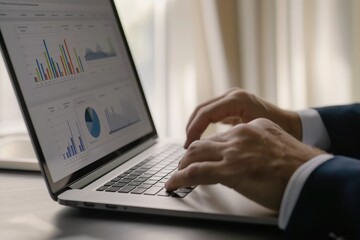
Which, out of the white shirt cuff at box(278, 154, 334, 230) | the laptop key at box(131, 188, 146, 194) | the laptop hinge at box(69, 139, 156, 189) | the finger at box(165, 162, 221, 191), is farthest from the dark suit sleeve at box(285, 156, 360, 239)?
the laptop hinge at box(69, 139, 156, 189)

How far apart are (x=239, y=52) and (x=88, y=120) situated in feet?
2.54

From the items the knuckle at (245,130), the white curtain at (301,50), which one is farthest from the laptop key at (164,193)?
the white curtain at (301,50)

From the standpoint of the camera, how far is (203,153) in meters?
0.62

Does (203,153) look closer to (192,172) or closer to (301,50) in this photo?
(192,172)

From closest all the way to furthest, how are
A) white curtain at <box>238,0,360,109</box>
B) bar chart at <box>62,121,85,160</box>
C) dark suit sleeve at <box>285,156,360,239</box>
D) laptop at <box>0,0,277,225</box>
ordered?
dark suit sleeve at <box>285,156,360,239</box> → laptop at <box>0,0,277,225</box> → bar chart at <box>62,121,85,160</box> → white curtain at <box>238,0,360,109</box>

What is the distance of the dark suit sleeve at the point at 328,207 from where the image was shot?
0.51 m

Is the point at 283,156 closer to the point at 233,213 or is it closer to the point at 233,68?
the point at 233,213

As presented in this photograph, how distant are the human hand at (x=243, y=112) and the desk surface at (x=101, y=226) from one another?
0.32m

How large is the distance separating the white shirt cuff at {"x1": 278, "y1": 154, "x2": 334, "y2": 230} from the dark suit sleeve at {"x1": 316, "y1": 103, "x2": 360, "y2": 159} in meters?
0.34

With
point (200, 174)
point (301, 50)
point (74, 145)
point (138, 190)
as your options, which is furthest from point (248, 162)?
point (301, 50)

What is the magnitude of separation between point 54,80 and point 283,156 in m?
0.38

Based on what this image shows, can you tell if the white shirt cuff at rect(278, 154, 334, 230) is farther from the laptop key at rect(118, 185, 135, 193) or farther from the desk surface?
the laptop key at rect(118, 185, 135, 193)

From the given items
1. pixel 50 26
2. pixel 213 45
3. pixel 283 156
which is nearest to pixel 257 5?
pixel 213 45

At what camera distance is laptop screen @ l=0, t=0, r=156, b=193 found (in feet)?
2.23
